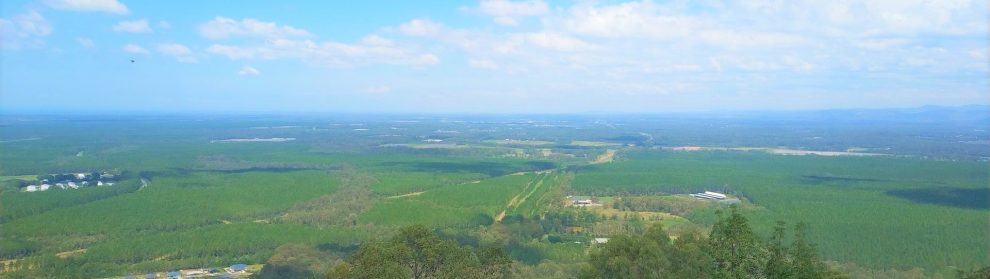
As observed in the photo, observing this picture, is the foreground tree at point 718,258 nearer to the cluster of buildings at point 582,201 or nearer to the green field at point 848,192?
the green field at point 848,192

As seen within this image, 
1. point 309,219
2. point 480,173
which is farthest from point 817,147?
point 309,219

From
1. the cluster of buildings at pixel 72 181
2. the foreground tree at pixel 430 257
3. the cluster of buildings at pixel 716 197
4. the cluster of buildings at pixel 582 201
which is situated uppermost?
the foreground tree at pixel 430 257

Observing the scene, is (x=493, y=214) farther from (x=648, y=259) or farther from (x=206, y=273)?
(x=648, y=259)

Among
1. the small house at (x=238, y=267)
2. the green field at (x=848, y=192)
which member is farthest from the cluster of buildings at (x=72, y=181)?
the green field at (x=848, y=192)

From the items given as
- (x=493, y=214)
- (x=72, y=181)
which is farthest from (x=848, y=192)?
(x=72, y=181)

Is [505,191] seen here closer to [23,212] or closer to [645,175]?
[645,175]

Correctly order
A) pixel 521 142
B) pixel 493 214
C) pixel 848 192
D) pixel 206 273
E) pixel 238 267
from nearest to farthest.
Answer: pixel 206 273
pixel 238 267
pixel 493 214
pixel 848 192
pixel 521 142

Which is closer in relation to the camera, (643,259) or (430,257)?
(643,259)

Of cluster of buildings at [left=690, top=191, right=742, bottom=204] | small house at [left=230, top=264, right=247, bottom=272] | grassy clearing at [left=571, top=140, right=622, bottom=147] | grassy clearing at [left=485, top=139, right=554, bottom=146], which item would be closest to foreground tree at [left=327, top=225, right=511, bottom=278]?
small house at [left=230, top=264, right=247, bottom=272]

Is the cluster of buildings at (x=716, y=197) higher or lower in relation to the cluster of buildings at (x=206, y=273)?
higher
